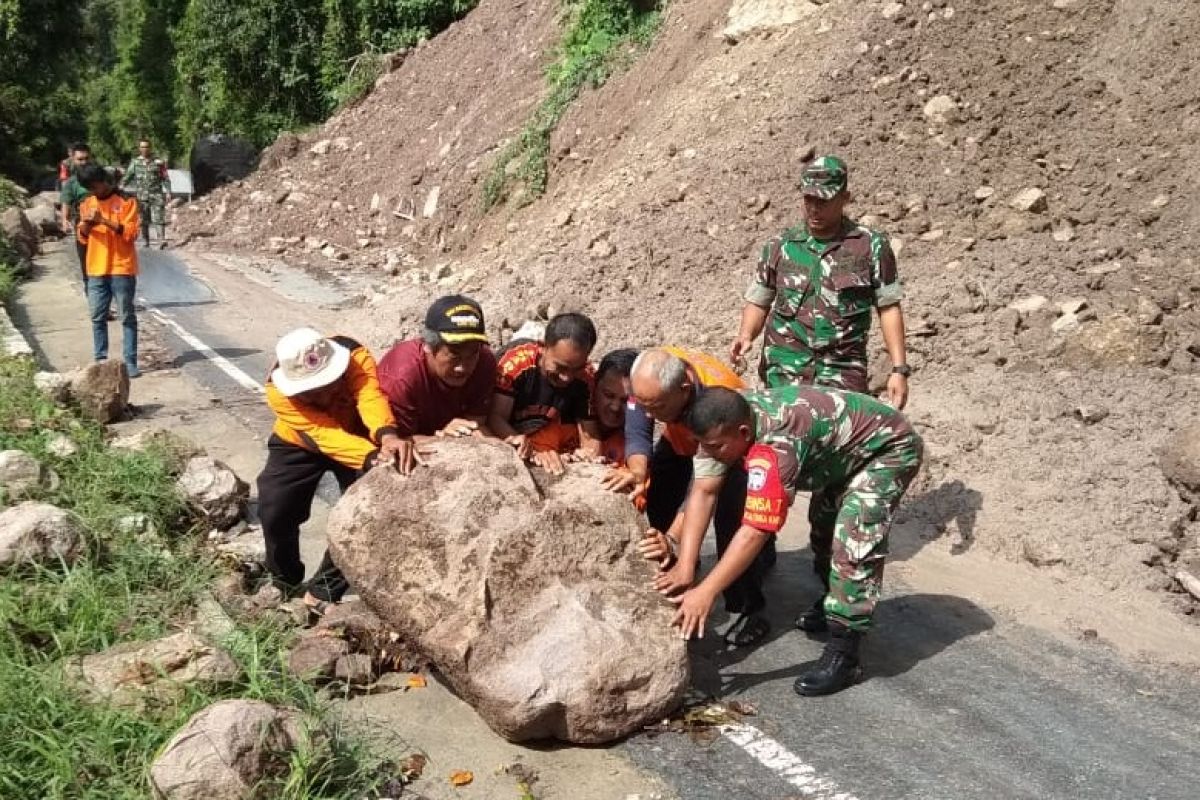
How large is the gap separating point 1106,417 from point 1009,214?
9.48 feet

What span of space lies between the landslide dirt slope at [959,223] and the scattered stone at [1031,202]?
1.8 inches

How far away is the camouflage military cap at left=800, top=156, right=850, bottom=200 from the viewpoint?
15.9 feet

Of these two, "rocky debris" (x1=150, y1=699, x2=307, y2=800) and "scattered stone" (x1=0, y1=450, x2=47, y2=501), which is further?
"scattered stone" (x1=0, y1=450, x2=47, y2=501)

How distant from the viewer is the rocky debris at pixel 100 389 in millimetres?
7688

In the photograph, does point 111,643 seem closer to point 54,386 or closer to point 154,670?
point 154,670

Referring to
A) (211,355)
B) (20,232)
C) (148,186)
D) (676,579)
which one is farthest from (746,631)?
(148,186)

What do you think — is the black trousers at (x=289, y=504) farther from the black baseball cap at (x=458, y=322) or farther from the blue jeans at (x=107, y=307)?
the blue jeans at (x=107, y=307)

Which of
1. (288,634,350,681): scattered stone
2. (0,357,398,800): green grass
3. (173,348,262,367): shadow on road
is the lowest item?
(173,348,262,367): shadow on road

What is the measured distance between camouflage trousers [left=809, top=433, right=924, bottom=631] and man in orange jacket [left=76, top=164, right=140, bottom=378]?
719 centimetres

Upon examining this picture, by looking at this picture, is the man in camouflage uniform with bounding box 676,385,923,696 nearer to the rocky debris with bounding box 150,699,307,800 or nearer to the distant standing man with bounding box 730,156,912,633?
the distant standing man with bounding box 730,156,912,633

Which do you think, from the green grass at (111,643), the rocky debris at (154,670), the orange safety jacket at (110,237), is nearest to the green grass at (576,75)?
the orange safety jacket at (110,237)

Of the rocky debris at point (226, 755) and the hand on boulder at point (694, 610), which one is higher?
the hand on boulder at point (694, 610)

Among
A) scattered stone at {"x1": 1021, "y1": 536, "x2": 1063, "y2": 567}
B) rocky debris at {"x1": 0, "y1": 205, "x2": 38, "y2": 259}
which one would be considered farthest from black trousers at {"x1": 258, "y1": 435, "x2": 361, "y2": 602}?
rocky debris at {"x1": 0, "y1": 205, "x2": 38, "y2": 259}

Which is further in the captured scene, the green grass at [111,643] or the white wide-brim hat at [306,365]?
the white wide-brim hat at [306,365]
